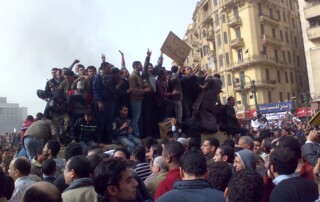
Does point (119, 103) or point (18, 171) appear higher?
point (119, 103)

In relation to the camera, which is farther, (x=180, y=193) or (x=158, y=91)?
(x=158, y=91)

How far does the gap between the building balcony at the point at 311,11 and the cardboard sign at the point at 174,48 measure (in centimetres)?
4417

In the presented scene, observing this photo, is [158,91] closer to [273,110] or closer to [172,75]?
[172,75]

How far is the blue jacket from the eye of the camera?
3.42 metres

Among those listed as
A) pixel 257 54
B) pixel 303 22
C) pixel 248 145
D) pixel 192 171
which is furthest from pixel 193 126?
pixel 257 54

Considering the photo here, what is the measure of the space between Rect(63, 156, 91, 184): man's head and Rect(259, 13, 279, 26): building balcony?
59.4 metres

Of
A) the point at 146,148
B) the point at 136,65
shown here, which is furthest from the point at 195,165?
the point at 136,65

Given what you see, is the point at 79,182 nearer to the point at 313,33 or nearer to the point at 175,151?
the point at 175,151

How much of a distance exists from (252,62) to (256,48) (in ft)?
7.15

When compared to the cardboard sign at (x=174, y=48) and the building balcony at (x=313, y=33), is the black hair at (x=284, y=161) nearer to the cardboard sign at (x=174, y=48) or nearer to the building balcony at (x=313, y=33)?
the cardboard sign at (x=174, y=48)

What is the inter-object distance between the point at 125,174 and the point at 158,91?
6971 mm

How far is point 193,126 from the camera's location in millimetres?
10578

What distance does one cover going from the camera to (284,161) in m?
4.09

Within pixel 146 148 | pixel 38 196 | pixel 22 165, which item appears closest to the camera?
pixel 38 196
